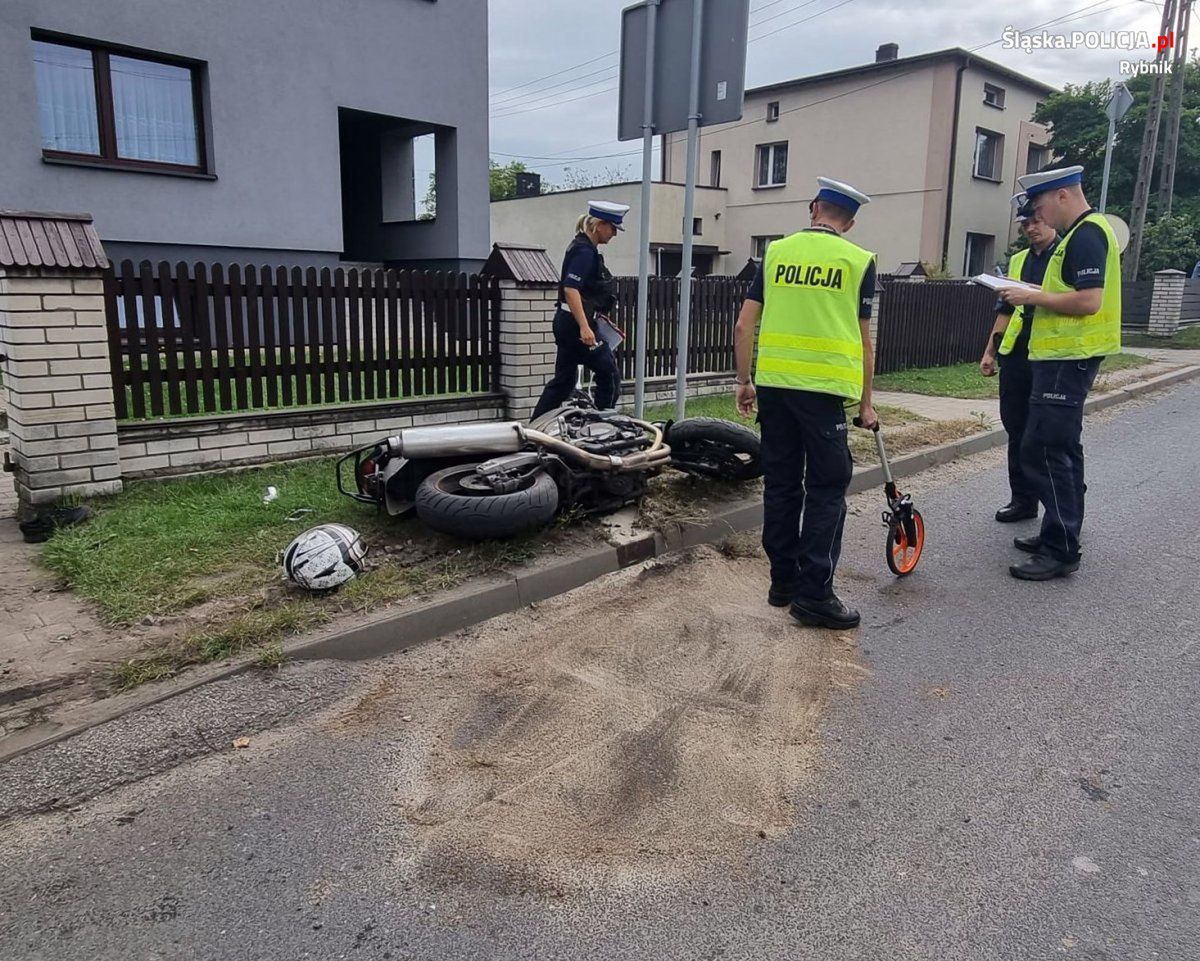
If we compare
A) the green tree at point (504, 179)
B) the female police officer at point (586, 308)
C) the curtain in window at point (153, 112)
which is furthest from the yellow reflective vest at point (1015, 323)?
the green tree at point (504, 179)

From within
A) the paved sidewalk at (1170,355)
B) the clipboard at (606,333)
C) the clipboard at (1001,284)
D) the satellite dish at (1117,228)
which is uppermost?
the satellite dish at (1117,228)

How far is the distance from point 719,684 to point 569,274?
3624 mm

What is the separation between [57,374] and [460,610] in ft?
9.70

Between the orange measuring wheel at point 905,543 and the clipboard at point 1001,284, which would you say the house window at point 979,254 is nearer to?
the clipboard at point 1001,284

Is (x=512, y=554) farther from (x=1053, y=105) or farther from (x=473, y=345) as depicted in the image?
(x=1053, y=105)

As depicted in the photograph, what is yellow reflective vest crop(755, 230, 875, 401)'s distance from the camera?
3.93m

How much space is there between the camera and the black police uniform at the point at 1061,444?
4.84 meters

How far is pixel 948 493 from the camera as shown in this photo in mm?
6793

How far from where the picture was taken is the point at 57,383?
5.14m

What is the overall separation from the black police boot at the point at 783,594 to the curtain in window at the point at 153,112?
35.8 feet

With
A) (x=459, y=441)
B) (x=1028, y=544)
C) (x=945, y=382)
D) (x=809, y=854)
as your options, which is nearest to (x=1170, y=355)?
(x=945, y=382)

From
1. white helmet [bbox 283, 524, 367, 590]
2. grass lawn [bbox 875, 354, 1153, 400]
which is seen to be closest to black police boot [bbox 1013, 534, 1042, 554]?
white helmet [bbox 283, 524, 367, 590]

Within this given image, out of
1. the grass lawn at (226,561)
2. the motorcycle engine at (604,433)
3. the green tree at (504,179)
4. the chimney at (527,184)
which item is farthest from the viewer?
the green tree at (504,179)

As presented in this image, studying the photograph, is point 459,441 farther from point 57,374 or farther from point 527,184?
point 527,184
